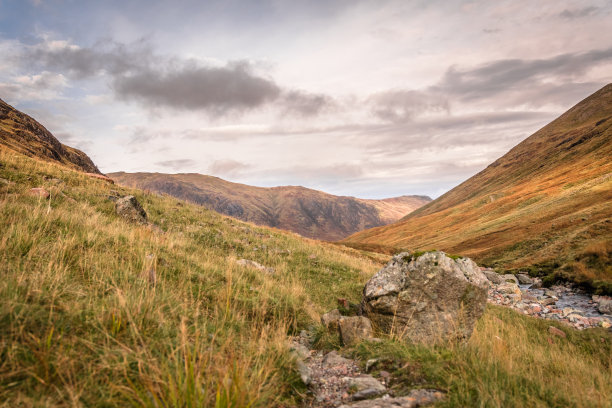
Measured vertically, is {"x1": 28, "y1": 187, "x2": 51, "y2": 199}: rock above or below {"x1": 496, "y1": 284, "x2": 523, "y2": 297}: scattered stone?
above

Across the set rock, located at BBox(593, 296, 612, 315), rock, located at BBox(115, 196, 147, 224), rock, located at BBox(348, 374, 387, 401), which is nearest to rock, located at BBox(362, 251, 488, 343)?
rock, located at BBox(348, 374, 387, 401)

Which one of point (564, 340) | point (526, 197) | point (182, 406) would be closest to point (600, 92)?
point (526, 197)

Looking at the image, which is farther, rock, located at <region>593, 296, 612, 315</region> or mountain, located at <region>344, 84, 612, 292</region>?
mountain, located at <region>344, 84, 612, 292</region>

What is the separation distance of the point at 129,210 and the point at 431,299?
12626 mm

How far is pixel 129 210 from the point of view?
13.4m

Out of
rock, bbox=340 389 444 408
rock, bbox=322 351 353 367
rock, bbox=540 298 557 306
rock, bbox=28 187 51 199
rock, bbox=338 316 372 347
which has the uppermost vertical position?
rock, bbox=28 187 51 199

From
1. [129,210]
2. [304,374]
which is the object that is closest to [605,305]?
[304,374]

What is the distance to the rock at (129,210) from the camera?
43.0 ft

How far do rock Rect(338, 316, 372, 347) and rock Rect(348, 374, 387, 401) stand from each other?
166cm

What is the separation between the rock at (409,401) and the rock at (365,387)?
0.21m

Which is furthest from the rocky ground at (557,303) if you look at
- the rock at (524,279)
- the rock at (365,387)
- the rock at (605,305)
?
the rock at (365,387)

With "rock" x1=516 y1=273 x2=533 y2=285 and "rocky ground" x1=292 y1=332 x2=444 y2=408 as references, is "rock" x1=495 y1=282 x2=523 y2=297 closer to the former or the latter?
"rock" x1=516 y1=273 x2=533 y2=285

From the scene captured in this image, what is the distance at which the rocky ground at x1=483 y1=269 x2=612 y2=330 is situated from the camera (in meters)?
16.1

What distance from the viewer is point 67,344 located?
115 inches
